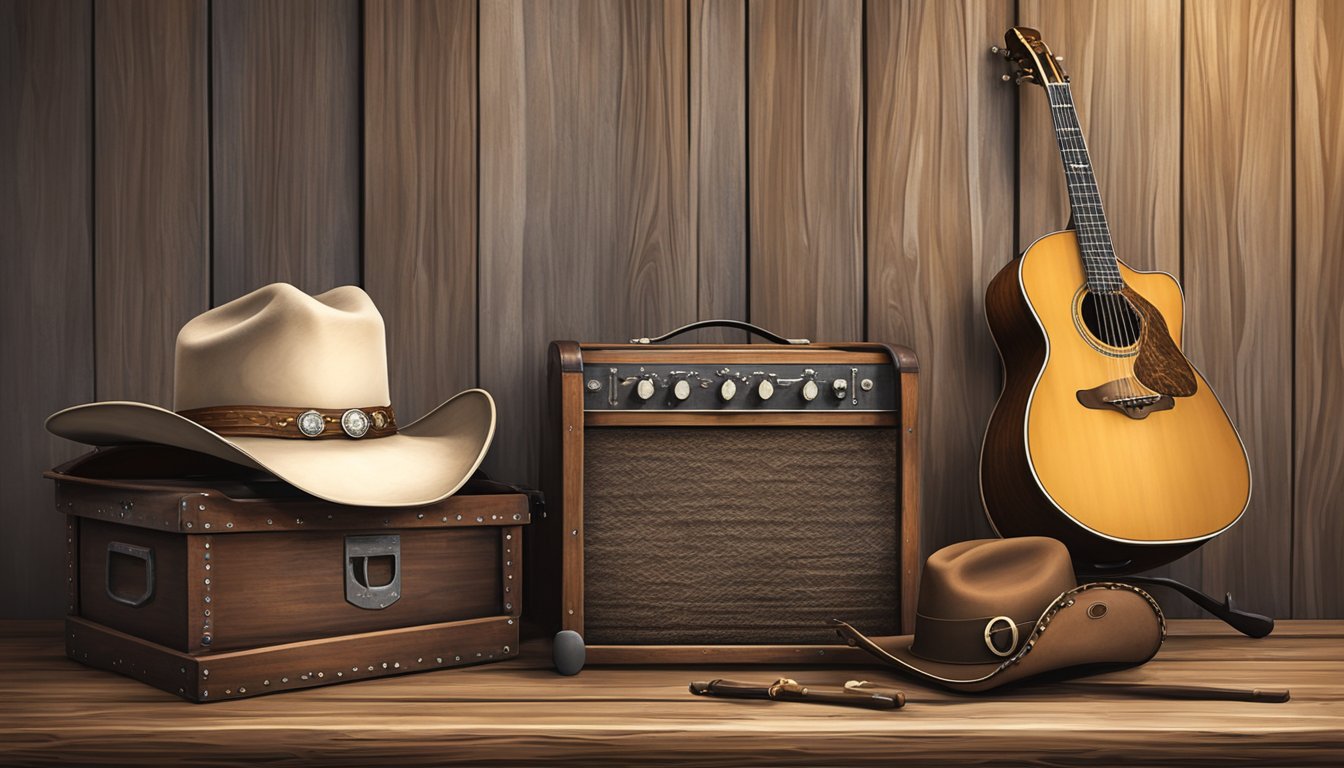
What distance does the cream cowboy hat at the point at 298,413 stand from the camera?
3.90 feet

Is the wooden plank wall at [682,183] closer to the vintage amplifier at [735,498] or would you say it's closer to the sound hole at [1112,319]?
the sound hole at [1112,319]

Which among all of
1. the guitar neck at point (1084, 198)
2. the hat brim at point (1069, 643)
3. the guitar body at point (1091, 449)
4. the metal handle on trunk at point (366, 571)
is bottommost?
the hat brim at point (1069, 643)

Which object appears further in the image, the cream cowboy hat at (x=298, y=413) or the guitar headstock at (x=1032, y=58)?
the guitar headstock at (x=1032, y=58)

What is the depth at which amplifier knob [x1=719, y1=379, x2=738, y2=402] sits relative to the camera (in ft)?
4.19

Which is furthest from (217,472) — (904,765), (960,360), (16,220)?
(960,360)

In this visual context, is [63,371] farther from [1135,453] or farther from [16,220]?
[1135,453]

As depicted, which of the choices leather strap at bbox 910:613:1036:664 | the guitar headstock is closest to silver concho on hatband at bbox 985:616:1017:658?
leather strap at bbox 910:613:1036:664

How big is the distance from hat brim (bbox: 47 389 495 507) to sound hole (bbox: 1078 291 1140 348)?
89 cm

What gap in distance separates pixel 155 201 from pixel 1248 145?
5.87 ft

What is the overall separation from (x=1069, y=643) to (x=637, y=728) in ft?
1.68

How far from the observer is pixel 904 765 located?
3.35 feet

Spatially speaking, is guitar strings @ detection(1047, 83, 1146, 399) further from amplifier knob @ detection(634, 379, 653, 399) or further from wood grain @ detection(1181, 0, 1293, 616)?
amplifier knob @ detection(634, 379, 653, 399)

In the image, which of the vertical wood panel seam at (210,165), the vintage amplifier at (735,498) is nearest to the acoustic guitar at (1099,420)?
the vintage amplifier at (735,498)

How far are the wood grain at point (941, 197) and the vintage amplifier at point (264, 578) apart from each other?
0.71 meters
